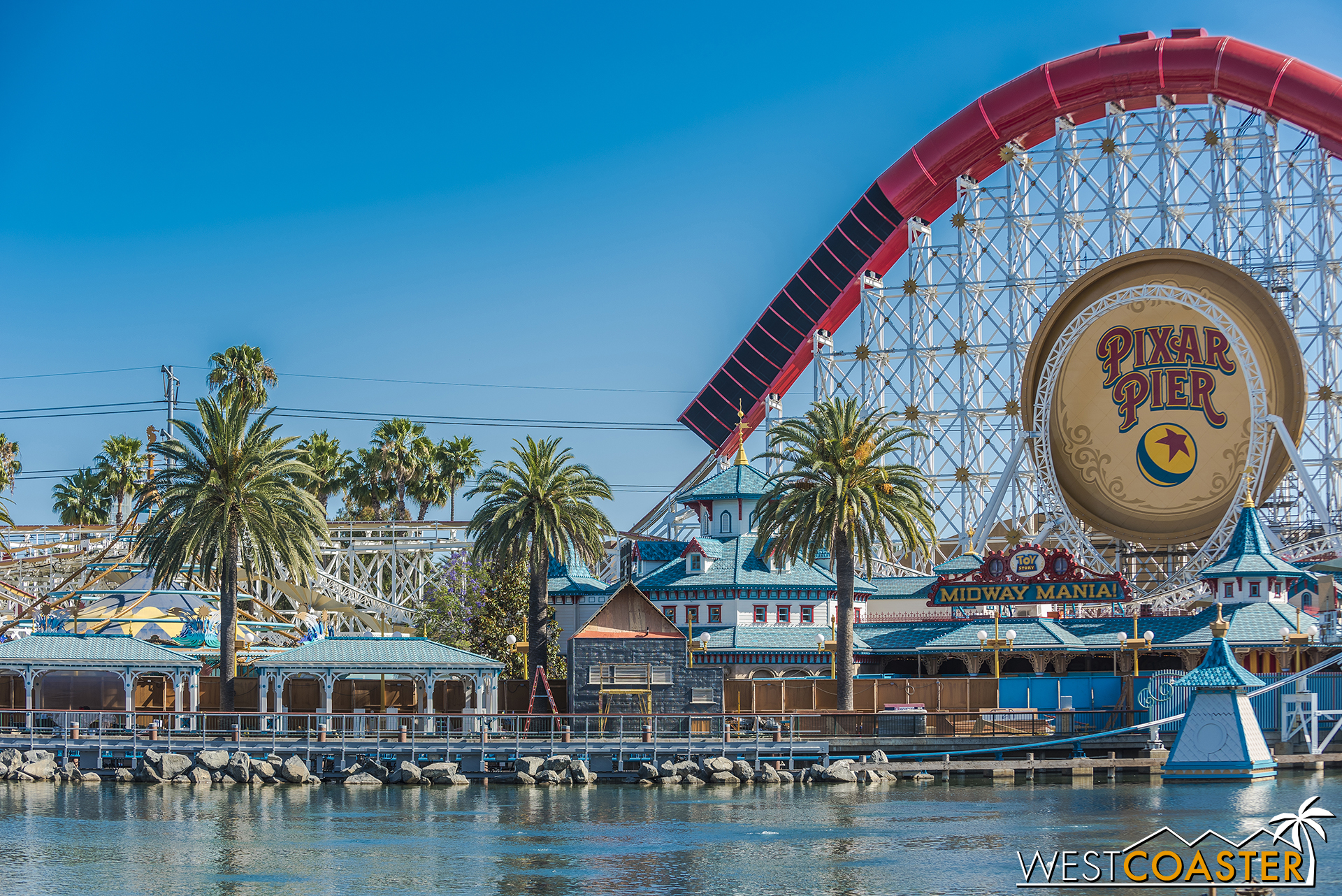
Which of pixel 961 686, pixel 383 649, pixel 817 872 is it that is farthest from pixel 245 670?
pixel 817 872

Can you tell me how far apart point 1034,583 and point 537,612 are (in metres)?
20.3

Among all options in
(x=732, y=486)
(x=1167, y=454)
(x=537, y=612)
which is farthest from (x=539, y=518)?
(x=1167, y=454)

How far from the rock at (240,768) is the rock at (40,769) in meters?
6.31

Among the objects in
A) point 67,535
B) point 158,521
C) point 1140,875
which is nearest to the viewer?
point 1140,875

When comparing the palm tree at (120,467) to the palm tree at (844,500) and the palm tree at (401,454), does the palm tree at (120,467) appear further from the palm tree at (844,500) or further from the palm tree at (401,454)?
the palm tree at (844,500)

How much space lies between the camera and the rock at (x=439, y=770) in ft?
181

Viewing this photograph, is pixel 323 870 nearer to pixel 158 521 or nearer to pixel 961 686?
pixel 158 521

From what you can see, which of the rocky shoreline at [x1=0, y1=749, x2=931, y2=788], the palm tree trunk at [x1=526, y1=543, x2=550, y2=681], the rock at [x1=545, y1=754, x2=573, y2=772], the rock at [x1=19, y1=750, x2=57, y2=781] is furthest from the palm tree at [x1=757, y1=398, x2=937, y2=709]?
the rock at [x1=19, y1=750, x2=57, y2=781]

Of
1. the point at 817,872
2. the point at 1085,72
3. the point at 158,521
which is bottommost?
the point at 817,872

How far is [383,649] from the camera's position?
200 feet

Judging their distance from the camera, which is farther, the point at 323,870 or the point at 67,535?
the point at 67,535

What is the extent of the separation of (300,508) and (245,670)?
9.07m

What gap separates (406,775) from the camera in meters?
55.1

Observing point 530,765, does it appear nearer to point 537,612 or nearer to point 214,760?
point 214,760
